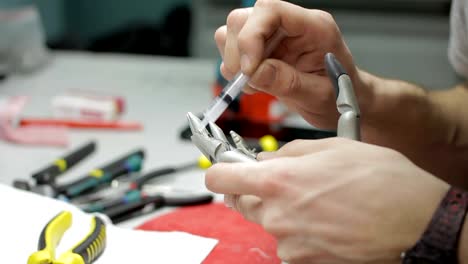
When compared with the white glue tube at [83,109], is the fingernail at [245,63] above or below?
above

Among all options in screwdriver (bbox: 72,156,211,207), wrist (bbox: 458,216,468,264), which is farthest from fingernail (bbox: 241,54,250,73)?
wrist (bbox: 458,216,468,264)

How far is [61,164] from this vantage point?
0.82m

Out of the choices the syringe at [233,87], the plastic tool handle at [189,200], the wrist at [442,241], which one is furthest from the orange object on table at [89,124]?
the wrist at [442,241]

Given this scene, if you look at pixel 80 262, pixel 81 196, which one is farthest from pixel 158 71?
pixel 80 262

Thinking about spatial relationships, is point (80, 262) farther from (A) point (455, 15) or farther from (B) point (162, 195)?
(A) point (455, 15)

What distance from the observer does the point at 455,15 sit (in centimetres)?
82

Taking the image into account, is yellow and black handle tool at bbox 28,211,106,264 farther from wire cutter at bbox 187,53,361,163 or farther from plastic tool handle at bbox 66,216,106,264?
wire cutter at bbox 187,53,361,163

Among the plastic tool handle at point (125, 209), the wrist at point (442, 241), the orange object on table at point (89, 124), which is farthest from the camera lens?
the orange object on table at point (89, 124)

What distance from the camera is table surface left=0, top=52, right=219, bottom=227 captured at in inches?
34.3

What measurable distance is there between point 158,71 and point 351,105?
85 centimetres

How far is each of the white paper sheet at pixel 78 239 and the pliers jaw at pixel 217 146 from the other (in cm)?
11

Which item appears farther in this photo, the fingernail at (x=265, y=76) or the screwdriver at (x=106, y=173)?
the screwdriver at (x=106, y=173)

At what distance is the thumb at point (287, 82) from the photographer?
24.0 inches

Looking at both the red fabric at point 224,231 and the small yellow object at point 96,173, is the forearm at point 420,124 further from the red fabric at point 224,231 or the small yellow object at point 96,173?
the small yellow object at point 96,173
